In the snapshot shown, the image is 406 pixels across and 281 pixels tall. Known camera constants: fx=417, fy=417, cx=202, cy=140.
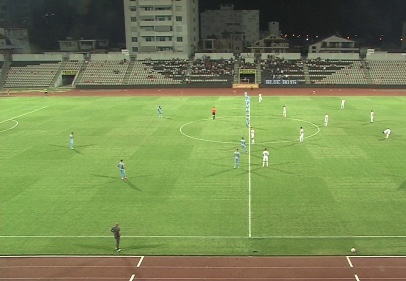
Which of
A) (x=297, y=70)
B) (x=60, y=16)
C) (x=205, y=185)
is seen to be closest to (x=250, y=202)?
(x=205, y=185)

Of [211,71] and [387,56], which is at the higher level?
[387,56]

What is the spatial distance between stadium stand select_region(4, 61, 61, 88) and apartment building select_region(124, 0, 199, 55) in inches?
740

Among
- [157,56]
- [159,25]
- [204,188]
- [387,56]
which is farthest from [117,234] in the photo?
[159,25]

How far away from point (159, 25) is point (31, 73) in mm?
29764

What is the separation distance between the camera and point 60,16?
99.2 meters

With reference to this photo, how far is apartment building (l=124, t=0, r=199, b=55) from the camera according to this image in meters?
94.6

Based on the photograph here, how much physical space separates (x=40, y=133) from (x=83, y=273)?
27.7m

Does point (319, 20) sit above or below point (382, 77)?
above

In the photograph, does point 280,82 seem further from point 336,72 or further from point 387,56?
point 387,56

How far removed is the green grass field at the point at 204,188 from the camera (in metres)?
18.5

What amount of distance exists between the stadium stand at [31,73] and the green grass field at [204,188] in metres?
39.0

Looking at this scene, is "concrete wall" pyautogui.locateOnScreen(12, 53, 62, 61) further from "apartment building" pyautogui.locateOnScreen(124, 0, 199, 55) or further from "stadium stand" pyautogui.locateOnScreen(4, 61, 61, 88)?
"apartment building" pyautogui.locateOnScreen(124, 0, 199, 55)

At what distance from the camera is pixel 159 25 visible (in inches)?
3743

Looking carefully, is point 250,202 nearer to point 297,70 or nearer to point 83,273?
point 83,273
